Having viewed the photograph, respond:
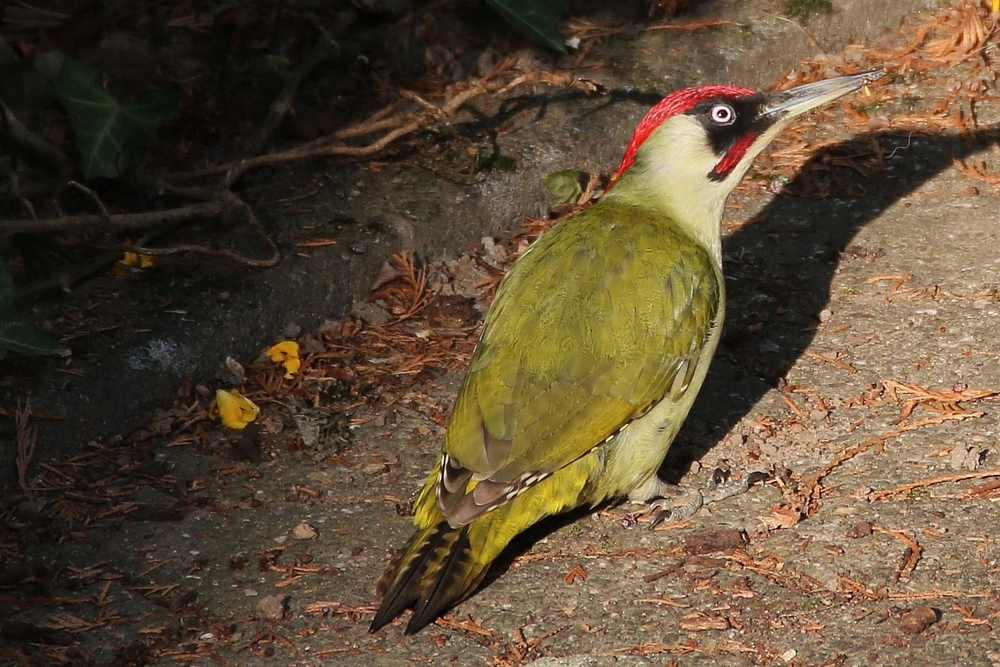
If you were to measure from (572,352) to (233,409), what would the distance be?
1148mm

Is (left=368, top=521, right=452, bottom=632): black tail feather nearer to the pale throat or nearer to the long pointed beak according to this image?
the pale throat

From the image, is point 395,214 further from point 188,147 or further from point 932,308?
point 932,308

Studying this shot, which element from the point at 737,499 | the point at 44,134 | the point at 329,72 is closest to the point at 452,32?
the point at 329,72

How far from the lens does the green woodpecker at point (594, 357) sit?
11.3 feet

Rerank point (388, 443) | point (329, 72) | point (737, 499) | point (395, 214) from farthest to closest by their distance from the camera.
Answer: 1. point (329, 72)
2. point (395, 214)
3. point (388, 443)
4. point (737, 499)

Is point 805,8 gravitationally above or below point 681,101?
below

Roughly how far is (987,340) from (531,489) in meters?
1.70

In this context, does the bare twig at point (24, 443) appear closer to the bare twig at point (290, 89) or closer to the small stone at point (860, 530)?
the bare twig at point (290, 89)

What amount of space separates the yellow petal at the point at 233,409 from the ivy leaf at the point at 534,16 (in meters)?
1.99

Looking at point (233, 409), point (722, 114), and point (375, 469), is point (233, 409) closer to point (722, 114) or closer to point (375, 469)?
point (375, 469)

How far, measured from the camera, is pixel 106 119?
4484 mm

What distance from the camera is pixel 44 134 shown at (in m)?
4.94

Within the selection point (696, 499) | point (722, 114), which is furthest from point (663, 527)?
point (722, 114)

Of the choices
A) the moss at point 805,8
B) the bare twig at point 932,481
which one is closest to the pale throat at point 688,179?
the bare twig at point 932,481
